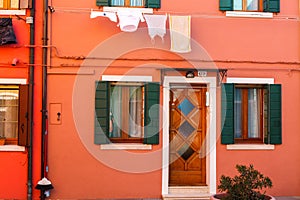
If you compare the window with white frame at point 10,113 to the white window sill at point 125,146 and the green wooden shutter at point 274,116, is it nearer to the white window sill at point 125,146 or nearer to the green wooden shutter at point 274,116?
the white window sill at point 125,146

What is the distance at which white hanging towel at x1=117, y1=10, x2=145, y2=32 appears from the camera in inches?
350

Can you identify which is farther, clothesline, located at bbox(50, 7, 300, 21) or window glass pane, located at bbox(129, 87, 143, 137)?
window glass pane, located at bbox(129, 87, 143, 137)

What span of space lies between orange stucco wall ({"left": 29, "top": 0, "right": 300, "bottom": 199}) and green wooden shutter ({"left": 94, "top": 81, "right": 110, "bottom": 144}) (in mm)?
132

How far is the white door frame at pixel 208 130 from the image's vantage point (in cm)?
932

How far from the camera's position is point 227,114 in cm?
942

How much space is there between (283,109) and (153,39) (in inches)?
127

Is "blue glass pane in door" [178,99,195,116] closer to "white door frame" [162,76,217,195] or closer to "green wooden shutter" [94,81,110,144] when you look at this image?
"white door frame" [162,76,217,195]

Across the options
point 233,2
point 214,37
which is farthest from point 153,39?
point 233,2

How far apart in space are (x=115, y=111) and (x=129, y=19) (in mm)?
2014

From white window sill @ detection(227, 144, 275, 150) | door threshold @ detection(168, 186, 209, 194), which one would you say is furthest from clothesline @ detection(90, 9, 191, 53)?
door threshold @ detection(168, 186, 209, 194)

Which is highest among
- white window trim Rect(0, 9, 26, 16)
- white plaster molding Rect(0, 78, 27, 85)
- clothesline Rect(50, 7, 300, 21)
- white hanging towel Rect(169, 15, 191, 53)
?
clothesline Rect(50, 7, 300, 21)

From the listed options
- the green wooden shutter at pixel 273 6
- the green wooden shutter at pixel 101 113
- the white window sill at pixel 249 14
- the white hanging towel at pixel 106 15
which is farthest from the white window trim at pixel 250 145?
the white hanging towel at pixel 106 15

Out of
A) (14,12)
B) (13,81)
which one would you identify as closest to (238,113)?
(13,81)

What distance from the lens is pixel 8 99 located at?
30.3 ft
